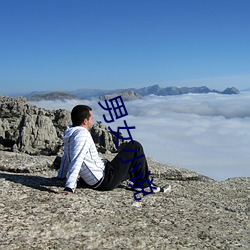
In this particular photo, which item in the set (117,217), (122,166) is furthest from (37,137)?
(117,217)

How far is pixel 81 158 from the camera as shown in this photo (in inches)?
419

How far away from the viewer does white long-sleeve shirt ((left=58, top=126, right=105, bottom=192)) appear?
1060cm

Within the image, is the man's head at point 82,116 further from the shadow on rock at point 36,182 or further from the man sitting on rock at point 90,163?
the shadow on rock at point 36,182

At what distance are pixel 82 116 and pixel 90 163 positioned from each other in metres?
1.41

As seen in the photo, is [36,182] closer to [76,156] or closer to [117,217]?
[76,156]

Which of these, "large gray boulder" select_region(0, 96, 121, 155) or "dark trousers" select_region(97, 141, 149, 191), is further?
"large gray boulder" select_region(0, 96, 121, 155)

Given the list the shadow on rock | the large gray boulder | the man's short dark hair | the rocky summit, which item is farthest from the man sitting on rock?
the large gray boulder

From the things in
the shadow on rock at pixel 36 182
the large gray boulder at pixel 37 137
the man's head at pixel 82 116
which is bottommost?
the large gray boulder at pixel 37 137

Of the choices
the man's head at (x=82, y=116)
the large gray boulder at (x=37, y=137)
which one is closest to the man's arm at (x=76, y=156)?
the man's head at (x=82, y=116)

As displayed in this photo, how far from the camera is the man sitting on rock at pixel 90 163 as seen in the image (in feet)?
35.2

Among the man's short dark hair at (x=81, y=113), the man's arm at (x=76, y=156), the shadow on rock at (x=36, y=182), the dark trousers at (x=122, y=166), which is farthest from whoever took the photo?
the shadow on rock at (x=36, y=182)

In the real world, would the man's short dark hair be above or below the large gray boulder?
above

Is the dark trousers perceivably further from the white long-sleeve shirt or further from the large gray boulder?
the large gray boulder

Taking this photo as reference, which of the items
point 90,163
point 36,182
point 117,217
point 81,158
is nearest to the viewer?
point 117,217
